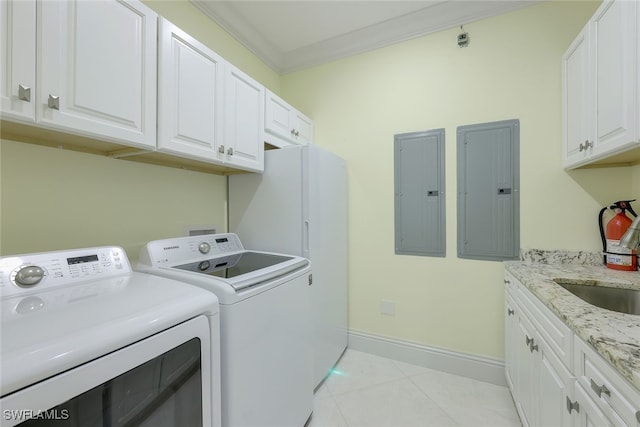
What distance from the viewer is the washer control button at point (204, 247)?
1.58 m

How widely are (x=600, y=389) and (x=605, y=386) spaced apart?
28 millimetres

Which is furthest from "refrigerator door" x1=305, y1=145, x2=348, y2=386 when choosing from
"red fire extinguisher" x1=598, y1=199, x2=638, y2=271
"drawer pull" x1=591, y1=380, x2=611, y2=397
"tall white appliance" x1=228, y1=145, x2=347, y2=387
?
"red fire extinguisher" x1=598, y1=199, x2=638, y2=271

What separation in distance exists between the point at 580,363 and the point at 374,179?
1.70m

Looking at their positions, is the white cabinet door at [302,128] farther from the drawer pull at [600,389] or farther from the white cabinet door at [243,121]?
A: the drawer pull at [600,389]

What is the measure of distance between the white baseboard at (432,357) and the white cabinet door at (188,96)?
6.43 feet

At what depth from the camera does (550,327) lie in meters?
1.03

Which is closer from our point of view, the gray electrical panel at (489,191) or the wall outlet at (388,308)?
the gray electrical panel at (489,191)

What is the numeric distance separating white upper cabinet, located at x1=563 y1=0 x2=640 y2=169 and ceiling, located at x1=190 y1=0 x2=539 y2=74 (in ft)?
2.15

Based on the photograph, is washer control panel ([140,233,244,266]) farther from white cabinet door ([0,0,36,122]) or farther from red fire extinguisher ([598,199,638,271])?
red fire extinguisher ([598,199,638,271])

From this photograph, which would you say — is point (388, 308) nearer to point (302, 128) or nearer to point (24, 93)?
point (302, 128)

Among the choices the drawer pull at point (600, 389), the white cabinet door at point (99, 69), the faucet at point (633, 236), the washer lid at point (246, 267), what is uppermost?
the white cabinet door at point (99, 69)

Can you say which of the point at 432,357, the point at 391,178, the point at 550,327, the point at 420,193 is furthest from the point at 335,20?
the point at 432,357

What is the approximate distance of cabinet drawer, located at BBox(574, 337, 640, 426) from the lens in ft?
1.97

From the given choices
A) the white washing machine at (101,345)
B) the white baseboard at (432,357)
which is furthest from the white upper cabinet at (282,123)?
the white baseboard at (432,357)
